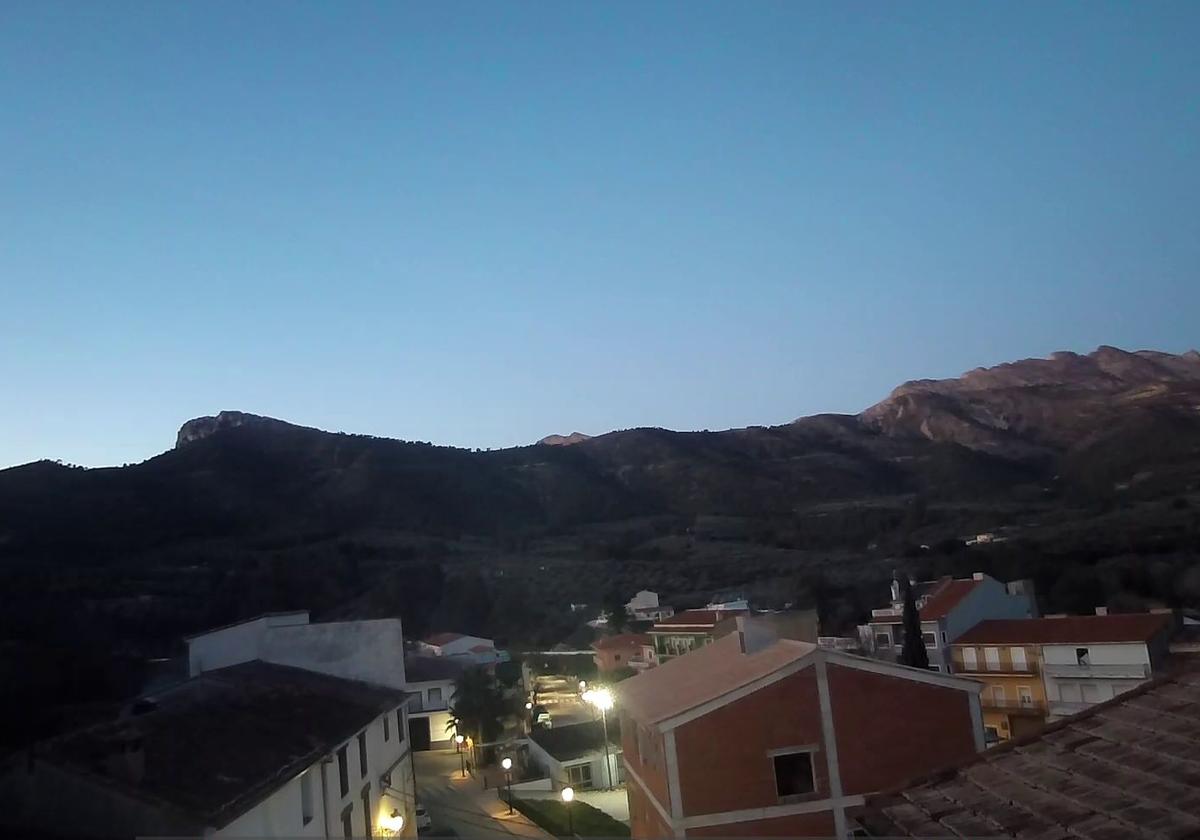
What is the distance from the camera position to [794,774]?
1602 centimetres

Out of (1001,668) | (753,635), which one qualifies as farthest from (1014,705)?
(753,635)

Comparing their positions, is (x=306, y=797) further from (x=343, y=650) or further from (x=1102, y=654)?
(x=1102, y=654)

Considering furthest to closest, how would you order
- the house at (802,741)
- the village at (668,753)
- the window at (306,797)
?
1. the house at (802,741)
2. the window at (306,797)
3. the village at (668,753)

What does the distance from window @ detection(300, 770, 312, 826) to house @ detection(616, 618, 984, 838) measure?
5752mm

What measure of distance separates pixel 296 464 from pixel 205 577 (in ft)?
153

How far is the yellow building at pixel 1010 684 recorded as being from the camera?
3725cm

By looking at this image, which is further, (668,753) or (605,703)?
(605,703)

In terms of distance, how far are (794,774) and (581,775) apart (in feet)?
56.4

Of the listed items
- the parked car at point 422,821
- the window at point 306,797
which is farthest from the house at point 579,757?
the window at point 306,797

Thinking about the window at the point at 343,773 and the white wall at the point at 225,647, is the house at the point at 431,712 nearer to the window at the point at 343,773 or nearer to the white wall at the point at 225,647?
the white wall at the point at 225,647

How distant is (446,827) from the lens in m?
24.9

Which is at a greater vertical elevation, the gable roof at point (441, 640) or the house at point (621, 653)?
the gable roof at point (441, 640)

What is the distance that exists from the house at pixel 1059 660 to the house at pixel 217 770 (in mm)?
27217

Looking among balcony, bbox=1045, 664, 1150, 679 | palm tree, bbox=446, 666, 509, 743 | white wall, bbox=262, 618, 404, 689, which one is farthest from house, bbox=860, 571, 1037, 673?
white wall, bbox=262, 618, 404, 689
